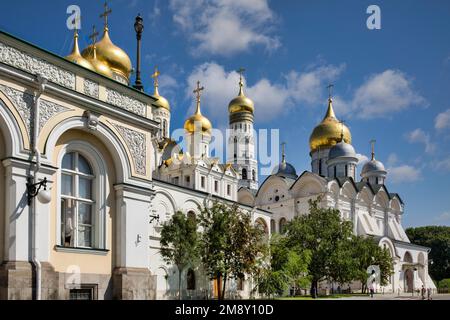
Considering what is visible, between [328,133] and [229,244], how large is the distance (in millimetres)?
35365

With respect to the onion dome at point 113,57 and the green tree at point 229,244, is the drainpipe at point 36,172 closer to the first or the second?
the onion dome at point 113,57

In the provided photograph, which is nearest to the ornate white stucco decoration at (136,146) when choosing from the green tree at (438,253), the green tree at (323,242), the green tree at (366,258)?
the green tree at (323,242)

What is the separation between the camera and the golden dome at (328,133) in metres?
60.7

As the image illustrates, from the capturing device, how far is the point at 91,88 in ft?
45.7

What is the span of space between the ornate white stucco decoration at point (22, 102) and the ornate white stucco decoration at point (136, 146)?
2.74 meters

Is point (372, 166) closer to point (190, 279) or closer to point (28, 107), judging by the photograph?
point (190, 279)

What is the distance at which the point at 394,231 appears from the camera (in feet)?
191

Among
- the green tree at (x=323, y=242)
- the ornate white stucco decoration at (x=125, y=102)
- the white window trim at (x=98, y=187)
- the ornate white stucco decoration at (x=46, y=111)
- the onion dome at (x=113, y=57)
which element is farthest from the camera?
the green tree at (x=323, y=242)

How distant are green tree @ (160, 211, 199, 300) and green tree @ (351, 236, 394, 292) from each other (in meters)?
14.1

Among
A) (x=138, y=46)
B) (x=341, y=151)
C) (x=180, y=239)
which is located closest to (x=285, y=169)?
(x=341, y=151)

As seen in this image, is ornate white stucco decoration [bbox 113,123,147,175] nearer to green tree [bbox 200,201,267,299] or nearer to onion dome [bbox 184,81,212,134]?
green tree [bbox 200,201,267,299]
